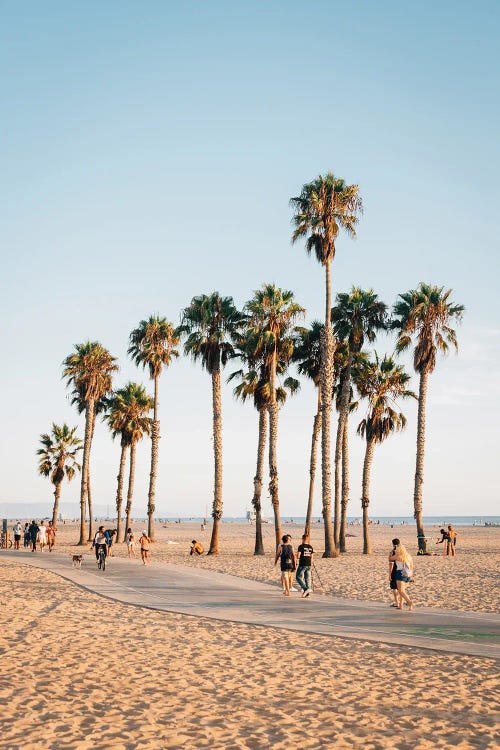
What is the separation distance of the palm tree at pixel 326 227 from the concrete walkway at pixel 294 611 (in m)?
13.3

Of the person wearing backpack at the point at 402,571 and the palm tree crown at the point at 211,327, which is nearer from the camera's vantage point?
the person wearing backpack at the point at 402,571

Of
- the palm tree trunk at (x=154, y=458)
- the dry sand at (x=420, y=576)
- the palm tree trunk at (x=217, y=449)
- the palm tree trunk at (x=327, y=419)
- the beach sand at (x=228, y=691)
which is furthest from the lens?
the palm tree trunk at (x=154, y=458)

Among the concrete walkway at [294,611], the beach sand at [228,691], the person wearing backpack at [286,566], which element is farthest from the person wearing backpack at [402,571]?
the beach sand at [228,691]

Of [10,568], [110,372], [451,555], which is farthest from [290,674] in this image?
[110,372]

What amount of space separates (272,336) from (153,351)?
1495cm

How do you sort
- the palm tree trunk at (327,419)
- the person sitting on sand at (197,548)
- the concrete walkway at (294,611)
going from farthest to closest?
1. the person sitting on sand at (197,548)
2. the palm tree trunk at (327,419)
3. the concrete walkway at (294,611)

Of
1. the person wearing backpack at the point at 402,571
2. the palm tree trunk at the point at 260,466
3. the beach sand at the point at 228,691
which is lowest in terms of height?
the beach sand at the point at 228,691

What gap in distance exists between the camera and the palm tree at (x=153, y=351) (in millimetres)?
54688

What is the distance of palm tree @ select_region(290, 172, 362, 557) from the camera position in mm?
39906

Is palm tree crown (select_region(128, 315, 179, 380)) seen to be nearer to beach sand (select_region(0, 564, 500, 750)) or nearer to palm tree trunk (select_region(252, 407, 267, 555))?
palm tree trunk (select_region(252, 407, 267, 555))

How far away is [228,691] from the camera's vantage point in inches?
406

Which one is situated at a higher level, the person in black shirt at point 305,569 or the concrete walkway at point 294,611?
the person in black shirt at point 305,569

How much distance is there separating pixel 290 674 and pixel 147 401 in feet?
165

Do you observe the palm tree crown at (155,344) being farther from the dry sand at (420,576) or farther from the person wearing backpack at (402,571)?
the person wearing backpack at (402,571)
